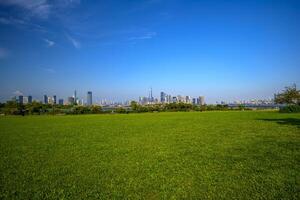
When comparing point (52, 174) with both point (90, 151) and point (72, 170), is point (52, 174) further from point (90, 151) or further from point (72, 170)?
point (90, 151)

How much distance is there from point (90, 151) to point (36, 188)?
4238mm

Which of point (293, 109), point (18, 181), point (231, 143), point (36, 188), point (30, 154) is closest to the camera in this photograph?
point (36, 188)

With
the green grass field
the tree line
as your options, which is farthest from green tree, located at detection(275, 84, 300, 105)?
the green grass field

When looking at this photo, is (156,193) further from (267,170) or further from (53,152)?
(53,152)

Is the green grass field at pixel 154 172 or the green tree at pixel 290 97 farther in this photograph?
the green tree at pixel 290 97

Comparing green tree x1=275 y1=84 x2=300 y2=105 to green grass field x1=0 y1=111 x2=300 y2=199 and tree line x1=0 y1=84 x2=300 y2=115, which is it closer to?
tree line x1=0 y1=84 x2=300 y2=115

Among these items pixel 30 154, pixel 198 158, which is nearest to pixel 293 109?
pixel 198 158

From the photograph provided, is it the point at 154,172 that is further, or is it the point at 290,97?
the point at 290,97

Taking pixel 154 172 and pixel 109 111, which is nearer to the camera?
pixel 154 172

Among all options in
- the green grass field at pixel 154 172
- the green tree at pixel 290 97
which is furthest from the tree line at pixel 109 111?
the green grass field at pixel 154 172

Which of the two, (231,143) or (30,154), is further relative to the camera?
(231,143)

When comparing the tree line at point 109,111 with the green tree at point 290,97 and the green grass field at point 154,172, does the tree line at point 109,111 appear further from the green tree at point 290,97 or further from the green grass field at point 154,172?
the green grass field at point 154,172

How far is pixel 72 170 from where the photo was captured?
695 cm

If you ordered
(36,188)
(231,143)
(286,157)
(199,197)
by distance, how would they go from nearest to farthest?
1. (199,197)
2. (36,188)
3. (286,157)
4. (231,143)
